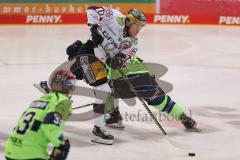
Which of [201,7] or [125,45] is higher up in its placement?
[125,45]

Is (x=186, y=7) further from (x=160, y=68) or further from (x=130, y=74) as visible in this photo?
(x=130, y=74)

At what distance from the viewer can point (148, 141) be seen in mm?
5996

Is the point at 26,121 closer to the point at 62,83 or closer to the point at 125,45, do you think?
the point at 62,83

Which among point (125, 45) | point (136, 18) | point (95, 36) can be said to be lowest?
point (125, 45)

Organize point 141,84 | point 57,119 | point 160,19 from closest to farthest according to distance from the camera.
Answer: point 57,119, point 141,84, point 160,19

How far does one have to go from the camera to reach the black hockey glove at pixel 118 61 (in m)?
6.00

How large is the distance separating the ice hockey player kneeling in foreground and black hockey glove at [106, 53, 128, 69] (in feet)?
7.32

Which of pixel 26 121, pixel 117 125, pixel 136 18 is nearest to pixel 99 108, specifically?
pixel 117 125

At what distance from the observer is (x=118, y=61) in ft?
19.7

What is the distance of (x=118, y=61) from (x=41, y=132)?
2.36 metres

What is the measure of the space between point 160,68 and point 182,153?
4.19 metres

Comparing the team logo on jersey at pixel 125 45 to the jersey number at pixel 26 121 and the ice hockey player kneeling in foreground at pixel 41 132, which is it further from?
the jersey number at pixel 26 121

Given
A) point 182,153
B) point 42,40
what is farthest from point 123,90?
point 42,40

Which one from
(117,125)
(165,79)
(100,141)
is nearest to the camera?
(100,141)
